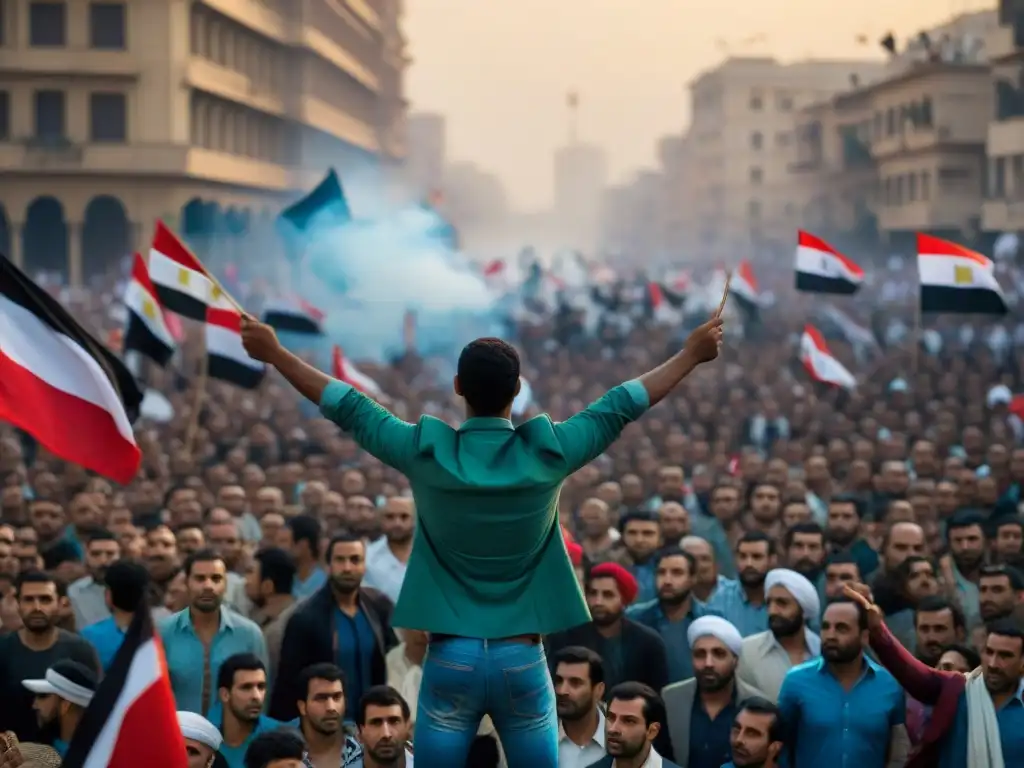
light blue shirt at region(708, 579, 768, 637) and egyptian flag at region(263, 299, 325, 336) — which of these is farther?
egyptian flag at region(263, 299, 325, 336)

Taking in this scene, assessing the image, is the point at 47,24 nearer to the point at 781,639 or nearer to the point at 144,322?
the point at 144,322

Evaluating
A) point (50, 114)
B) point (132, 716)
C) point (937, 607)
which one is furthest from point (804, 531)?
point (50, 114)

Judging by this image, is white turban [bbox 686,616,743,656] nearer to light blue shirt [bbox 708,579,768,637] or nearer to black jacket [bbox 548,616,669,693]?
black jacket [bbox 548,616,669,693]

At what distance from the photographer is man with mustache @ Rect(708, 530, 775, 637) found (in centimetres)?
1007

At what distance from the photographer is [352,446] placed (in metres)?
18.5

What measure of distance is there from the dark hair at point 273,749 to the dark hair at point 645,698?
1.18m

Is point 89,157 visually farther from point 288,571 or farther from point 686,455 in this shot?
point 288,571

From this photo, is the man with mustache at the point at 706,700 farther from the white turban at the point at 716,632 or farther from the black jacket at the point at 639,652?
the black jacket at the point at 639,652

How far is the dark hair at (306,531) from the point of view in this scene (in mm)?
11312

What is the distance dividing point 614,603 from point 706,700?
909mm

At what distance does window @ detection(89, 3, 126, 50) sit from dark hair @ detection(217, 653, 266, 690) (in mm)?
44551

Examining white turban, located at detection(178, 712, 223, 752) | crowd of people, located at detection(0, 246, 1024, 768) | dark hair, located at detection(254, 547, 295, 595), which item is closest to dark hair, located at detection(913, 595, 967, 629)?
crowd of people, located at detection(0, 246, 1024, 768)

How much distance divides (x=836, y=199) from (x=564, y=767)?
79.7m

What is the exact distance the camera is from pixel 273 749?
688 centimetres
